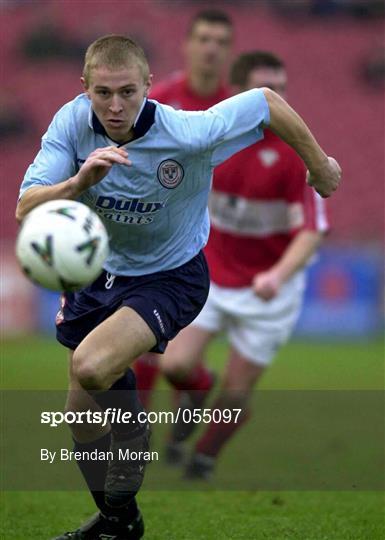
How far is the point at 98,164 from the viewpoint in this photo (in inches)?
173

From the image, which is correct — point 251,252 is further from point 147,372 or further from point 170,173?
point 170,173

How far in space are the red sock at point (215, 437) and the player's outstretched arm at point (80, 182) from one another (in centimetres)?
310

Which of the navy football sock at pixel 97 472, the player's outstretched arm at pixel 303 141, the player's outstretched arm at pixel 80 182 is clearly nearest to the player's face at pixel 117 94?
the player's outstretched arm at pixel 80 182

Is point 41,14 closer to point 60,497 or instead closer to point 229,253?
point 229,253

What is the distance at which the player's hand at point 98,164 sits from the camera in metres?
4.41

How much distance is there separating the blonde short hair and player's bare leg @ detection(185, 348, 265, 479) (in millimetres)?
3194

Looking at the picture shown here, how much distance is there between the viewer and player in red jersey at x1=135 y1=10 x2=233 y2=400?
795 cm

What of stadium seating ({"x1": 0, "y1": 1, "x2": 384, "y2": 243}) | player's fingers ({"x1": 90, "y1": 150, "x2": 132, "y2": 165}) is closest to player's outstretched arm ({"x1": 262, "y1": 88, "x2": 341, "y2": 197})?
player's fingers ({"x1": 90, "y1": 150, "x2": 132, "y2": 165})

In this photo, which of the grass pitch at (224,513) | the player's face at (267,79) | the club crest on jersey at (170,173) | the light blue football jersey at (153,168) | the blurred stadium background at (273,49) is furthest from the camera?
the blurred stadium background at (273,49)

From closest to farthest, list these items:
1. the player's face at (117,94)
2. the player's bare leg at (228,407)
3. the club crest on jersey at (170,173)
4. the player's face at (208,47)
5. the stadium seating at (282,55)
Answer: the player's face at (117,94) < the club crest on jersey at (170,173) < the player's bare leg at (228,407) < the player's face at (208,47) < the stadium seating at (282,55)

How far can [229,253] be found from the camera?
7.98m

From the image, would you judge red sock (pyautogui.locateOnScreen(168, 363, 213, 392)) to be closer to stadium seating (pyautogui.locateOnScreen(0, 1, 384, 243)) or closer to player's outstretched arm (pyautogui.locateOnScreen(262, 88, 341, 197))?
player's outstretched arm (pyautogui.locateOnScreen(262, 88, 341, 197))

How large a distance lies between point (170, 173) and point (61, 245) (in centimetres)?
90

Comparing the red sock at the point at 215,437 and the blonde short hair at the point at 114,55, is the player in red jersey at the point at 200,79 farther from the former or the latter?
the blonde short hair at the point at 114,55
